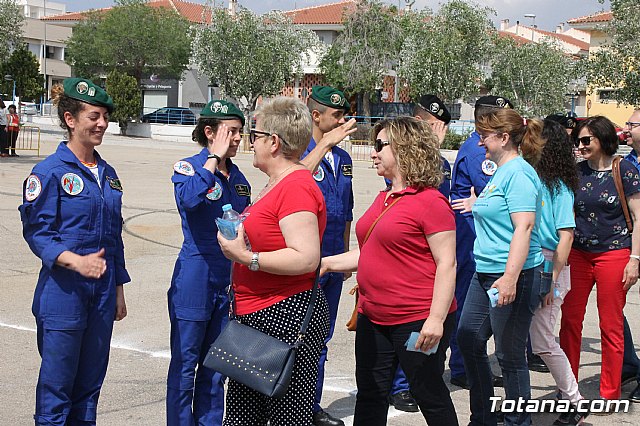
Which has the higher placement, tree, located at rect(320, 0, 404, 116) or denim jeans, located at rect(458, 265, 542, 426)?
tree, located at rect(320, 0, 404, 116)

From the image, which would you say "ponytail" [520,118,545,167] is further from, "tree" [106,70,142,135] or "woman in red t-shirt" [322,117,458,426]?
"tree" [106,70,142,135]

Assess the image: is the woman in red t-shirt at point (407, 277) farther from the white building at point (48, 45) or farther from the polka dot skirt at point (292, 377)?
the white building at point (48, 45)

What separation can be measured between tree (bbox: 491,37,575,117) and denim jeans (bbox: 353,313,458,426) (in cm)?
4593

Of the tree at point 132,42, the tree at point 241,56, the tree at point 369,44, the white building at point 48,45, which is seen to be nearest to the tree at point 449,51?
the tree at point 369,44

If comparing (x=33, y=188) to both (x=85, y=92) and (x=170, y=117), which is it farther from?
(x=170, y=117)

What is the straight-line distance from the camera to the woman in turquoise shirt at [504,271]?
4.44m

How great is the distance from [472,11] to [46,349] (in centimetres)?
4526

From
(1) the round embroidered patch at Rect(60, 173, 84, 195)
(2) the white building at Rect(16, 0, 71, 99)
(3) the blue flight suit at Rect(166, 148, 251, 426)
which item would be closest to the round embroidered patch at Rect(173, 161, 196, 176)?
(3) the blue flight suit at Rect(166, 148, 251, 426)

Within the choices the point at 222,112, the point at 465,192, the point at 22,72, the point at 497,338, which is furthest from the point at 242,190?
the point at 22,72

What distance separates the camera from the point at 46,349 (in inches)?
154

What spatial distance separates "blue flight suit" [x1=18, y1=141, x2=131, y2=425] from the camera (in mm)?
3822

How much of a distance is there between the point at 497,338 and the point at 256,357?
174 centimetres

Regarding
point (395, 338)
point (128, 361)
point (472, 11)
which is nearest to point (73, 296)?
point (395, 338)

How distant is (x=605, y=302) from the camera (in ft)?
18.5
